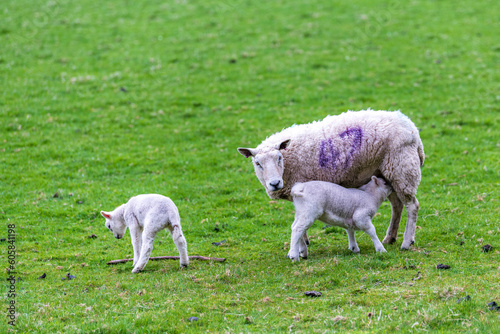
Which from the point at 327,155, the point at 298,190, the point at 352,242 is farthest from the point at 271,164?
the point at 352,242

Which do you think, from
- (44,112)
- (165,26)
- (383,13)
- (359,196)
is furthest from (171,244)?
(383,13)

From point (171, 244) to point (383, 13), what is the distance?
75.5 feet

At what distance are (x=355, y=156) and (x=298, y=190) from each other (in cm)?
135

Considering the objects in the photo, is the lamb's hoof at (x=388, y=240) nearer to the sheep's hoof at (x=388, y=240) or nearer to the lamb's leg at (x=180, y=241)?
the sheep's hoof at (x=388, y=240)

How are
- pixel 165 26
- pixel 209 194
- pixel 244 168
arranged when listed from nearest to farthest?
pixel 209 194 < pixel 244 168 < pixel 165 26

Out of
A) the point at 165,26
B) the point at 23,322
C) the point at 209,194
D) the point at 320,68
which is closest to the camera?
the point at 23,322

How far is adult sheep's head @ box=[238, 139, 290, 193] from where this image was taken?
9656 mm

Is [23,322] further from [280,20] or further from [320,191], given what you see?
[280,20]

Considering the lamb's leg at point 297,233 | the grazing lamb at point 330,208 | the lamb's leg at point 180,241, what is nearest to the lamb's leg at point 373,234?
the grazing lamb at point 330,208

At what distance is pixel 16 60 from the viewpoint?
25750 millimetres

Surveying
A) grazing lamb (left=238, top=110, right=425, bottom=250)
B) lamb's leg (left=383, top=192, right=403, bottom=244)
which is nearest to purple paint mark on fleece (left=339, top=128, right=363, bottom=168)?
grazing lamb (left=238, top=110, right=425, bottom=250)

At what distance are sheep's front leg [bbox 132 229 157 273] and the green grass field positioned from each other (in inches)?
10.5

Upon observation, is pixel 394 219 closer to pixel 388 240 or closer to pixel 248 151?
pixel 388 240

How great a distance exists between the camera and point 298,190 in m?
9.93
